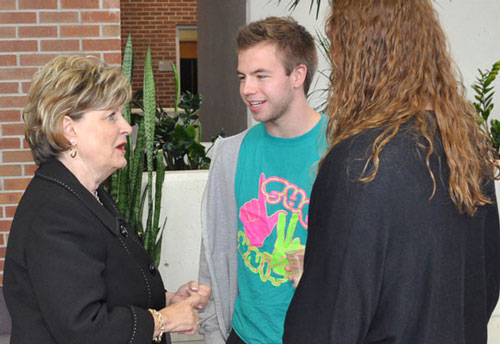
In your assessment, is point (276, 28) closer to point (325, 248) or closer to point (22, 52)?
point (325, 248)

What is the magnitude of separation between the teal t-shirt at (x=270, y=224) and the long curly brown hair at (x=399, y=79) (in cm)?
68

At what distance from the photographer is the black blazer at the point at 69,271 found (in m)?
1.34

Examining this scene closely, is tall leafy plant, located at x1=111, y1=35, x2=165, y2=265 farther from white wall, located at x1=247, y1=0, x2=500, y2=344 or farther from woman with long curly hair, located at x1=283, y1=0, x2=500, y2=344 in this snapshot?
white wall, located at x1=247, y1=0, x2=500, y2=344

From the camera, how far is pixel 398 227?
3.30ft

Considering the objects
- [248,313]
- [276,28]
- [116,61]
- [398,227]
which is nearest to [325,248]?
[398,227]

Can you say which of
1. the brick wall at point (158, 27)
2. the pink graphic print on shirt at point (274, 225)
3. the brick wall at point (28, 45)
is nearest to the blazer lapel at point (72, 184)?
the pink graphic print on shirt at point (274, 225)

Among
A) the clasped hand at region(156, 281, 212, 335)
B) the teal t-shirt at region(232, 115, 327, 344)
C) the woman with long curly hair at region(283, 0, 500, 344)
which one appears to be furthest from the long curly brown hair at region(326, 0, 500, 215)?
the clasped hand at region(156, 281, 212, 335)

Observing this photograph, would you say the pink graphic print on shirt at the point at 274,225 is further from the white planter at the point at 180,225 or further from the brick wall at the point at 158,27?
the brick wall at the point at 158,27

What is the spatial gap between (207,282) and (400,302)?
1137mm

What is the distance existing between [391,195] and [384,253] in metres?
0.10

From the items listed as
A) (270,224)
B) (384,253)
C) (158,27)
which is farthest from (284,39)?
(158,27)

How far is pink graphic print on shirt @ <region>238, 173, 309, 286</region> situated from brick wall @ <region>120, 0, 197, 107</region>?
11013 mm

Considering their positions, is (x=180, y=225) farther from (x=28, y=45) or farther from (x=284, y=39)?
(x=284, y=39)

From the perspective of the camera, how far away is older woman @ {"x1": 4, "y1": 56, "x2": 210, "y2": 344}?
1347 millimetres
